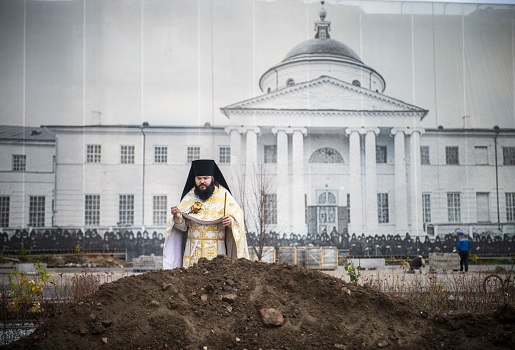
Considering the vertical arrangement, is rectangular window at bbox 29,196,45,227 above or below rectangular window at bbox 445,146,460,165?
below

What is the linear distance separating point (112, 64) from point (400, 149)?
14.6 metres

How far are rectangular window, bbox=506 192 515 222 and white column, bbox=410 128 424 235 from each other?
4084mm

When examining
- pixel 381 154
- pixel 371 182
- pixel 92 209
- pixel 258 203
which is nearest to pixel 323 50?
pixel 381 154

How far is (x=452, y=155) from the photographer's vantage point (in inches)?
1068

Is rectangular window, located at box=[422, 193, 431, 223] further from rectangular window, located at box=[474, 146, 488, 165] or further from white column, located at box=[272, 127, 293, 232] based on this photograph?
white column, located at box=[272, 127, 293, 232]

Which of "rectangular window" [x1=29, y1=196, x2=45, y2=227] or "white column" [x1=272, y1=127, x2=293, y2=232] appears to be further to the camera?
"white column" [x1=272, y1=127, x2=293, y2=232]

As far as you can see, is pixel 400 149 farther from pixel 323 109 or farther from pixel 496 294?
pixel 496 294

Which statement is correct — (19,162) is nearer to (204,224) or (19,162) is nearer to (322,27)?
(322,27)

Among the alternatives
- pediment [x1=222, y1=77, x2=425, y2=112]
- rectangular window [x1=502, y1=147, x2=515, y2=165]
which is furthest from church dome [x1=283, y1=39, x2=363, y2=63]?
rectangular window [x1=502, y1=147, x2=515, y2=165]

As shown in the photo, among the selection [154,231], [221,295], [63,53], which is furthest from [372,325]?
[63,53]

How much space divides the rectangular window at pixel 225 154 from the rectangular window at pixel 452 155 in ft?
35.3

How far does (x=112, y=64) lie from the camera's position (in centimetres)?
2569

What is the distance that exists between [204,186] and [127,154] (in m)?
20.6

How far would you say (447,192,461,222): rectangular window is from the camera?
86.7ft
